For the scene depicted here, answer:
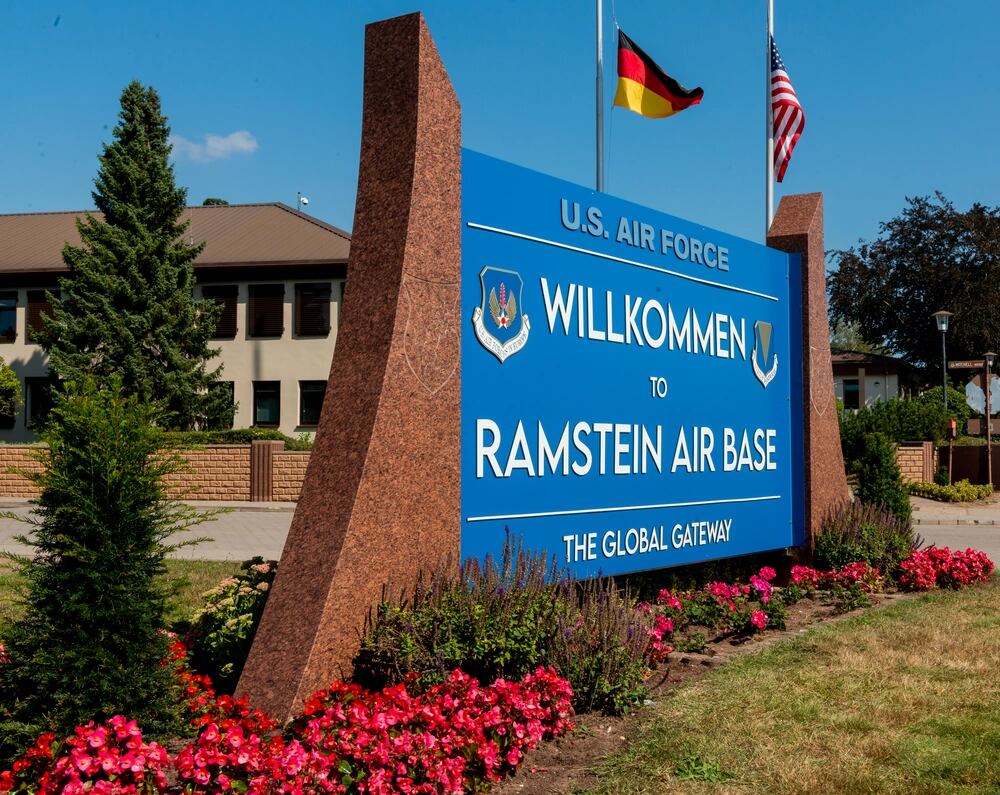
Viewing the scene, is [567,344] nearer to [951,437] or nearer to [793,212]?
[793,212]

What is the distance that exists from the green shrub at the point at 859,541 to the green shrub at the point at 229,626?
6.17m

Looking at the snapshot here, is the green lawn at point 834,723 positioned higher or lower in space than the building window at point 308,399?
lower

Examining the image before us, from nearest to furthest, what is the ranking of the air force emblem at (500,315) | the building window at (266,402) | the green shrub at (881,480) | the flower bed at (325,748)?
1. the flower bed at (325,748)
2. the air force emblem at (500,315)
3. the green shrub at (881,480)
4. the building window at (266,402)

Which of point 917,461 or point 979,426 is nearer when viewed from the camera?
point 917,461

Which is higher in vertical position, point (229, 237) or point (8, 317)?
point (229, 237)

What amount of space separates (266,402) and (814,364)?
26.0 metres

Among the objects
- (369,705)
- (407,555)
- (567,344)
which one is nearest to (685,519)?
(567,344)

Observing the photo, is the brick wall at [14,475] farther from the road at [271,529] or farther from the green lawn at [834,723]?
the green lawn at [834,723]

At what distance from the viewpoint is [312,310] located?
33.9m

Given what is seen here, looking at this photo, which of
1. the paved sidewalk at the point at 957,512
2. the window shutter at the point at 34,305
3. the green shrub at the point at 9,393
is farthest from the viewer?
the window shutter at the point at 34,305

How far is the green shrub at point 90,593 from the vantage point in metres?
4.65

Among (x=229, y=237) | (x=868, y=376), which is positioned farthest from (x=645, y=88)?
(x=868, y=376)

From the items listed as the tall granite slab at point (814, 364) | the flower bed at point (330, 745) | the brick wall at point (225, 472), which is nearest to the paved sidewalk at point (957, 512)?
the tall granite slab at point (814, 364)

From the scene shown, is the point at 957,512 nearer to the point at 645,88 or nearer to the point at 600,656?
the point at 645,88
